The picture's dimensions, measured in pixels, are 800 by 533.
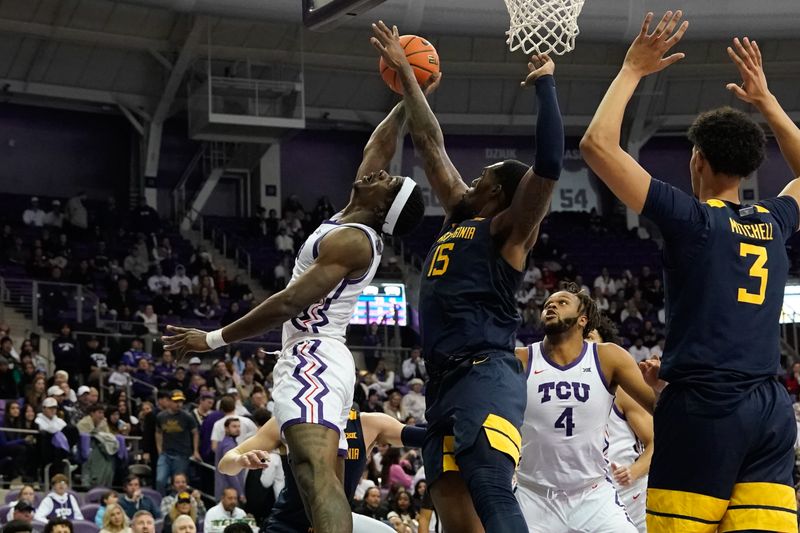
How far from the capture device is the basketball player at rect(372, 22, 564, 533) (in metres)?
5.37

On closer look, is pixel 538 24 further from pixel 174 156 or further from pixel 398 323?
pixel 174 156

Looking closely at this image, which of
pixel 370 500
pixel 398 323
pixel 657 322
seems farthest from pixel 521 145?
pixel 370 500

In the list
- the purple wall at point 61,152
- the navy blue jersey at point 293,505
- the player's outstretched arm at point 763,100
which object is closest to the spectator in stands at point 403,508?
the navy blue jersey at point 293,505

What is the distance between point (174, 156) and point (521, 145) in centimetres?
1031

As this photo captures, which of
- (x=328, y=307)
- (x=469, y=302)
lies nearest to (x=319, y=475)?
(x=328, y=307)

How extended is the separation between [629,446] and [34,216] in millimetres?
21517

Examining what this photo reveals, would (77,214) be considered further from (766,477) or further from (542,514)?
(766,477)

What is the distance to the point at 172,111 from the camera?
3153 centimetres

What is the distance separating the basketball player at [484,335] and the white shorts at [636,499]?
2.84 metres

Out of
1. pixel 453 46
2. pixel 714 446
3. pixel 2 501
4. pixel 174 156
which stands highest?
pixel 453 46

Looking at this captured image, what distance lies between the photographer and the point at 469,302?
5789 millimetres

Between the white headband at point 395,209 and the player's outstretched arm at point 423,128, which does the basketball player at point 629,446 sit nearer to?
the player's outstretched arm at point 423,128

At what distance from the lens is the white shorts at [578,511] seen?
6.91 metres

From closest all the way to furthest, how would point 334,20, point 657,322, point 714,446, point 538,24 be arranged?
point 714,446, point 334,20, point 538,24, point 657,322
